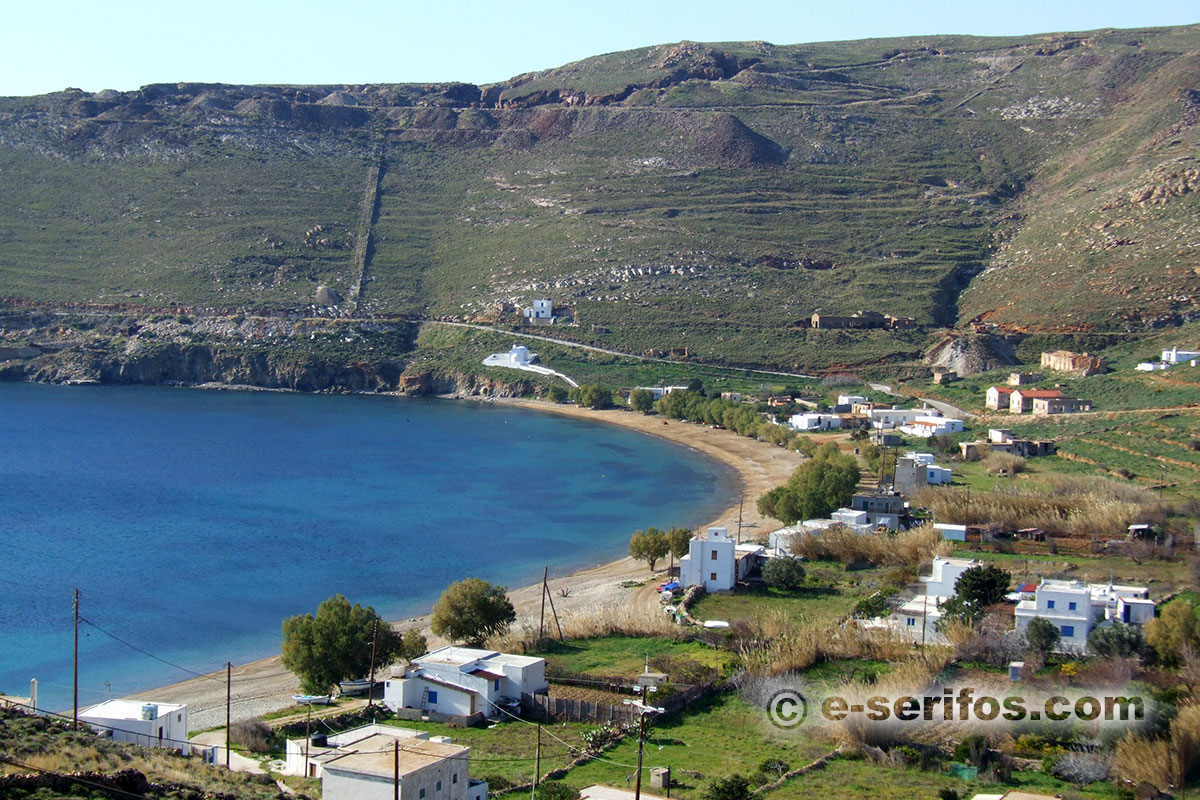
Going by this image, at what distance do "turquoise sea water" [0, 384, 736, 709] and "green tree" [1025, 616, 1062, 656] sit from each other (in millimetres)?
17247

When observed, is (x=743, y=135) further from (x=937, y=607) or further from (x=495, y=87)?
(x=937, y=607)

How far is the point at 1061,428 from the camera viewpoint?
54.3m

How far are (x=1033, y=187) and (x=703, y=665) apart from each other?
87304 mm

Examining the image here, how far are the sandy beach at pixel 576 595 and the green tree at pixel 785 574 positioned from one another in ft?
11.6

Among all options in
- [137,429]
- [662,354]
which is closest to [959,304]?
[662,354]

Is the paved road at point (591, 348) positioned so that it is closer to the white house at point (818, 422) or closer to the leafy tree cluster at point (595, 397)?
the leafy tree cluster at point (595, 397)

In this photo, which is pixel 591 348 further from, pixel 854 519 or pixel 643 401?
pixel 854 519

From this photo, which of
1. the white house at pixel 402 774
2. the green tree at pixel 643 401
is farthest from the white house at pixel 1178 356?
the white house at pixel 402 774

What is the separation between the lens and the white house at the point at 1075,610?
26.2 m

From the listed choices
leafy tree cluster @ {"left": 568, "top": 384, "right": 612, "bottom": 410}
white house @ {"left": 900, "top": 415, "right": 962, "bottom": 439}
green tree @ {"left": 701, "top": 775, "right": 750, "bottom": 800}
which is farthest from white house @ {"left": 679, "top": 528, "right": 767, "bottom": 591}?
leafy tree cluster @ {"left": 568, "top": 384, "right": 612, "bottom": 410}

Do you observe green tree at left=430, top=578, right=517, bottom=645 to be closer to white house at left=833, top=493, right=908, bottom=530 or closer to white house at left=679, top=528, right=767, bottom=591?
white house at left=679, top=528, right=767, bottom=591

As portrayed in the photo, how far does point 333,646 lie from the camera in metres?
26.0

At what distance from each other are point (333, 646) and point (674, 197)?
82.5 m

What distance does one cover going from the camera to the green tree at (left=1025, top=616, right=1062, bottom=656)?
83.1 ft
